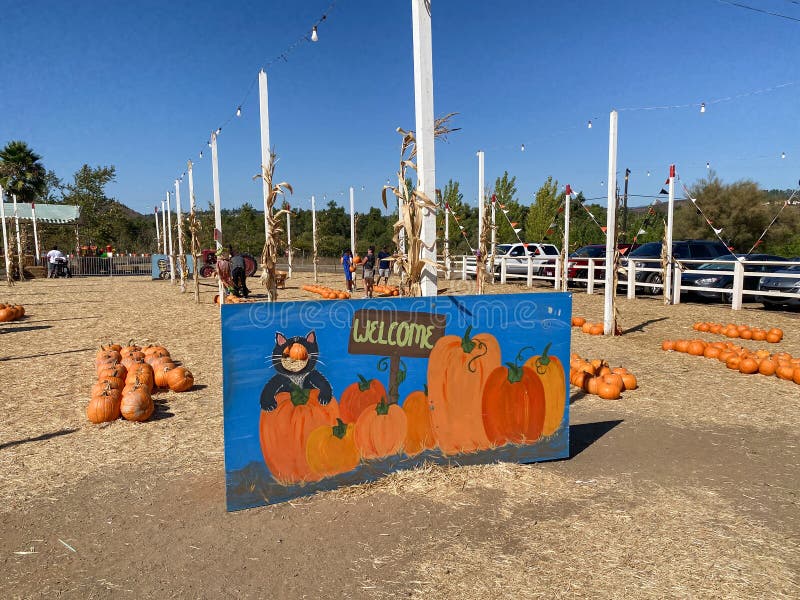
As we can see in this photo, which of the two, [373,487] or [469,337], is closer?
[373,487]

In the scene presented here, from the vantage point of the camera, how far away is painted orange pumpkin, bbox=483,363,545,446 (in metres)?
4.54

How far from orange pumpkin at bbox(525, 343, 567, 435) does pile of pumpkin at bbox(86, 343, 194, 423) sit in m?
4.04

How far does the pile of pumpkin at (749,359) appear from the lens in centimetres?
757

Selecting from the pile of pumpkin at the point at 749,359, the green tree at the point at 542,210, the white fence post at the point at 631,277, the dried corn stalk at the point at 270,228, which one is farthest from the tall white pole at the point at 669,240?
the green tree at the point at 542,210

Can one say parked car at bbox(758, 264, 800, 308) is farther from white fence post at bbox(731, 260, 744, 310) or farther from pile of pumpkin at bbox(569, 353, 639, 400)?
pile of pumpkin at bbox(569, 353, 639, 400)

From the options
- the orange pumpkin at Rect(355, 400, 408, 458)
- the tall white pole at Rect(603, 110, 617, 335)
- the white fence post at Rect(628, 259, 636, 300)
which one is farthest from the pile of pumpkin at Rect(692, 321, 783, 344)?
the orange pumpkin at Rect(355, 400, 408, 458)

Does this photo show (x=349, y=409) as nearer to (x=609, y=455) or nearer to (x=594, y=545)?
(x=594, y=545)

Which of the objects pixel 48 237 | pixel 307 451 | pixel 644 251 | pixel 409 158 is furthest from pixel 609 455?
pixel 48 237

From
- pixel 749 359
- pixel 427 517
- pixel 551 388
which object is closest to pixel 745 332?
pixel 749 359

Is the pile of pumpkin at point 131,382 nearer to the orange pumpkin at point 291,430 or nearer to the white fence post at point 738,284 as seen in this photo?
the orange pumpkin at point 291,430

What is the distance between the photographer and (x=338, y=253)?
179 feet

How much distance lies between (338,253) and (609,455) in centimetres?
5071

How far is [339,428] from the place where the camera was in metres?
4.07

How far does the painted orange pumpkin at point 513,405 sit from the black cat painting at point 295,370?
4.45ft
